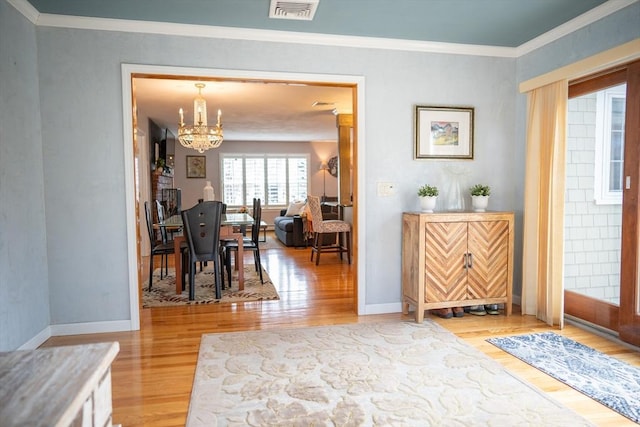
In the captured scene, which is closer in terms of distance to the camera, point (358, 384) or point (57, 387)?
point (57, 387)

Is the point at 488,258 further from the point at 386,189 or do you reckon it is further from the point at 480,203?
the point at 386,189

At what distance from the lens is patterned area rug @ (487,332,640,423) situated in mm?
2271

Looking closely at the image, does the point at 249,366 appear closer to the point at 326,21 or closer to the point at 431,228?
the point at 431,228

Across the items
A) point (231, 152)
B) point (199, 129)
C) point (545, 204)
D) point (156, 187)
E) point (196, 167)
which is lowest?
point (545, 204)

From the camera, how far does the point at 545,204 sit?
3.61 m

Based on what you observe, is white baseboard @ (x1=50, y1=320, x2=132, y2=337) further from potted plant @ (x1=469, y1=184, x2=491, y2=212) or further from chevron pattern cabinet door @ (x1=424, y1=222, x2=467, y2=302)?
potted plant @ (x1=469, y1=184, x2=491, y2=212)

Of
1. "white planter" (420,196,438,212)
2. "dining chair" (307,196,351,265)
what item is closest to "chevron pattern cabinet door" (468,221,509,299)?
"white planter" (420,196,438,212)

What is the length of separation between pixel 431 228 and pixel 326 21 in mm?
1867

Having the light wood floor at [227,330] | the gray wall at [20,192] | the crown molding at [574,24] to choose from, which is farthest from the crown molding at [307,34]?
the light wood floor at [227,330]

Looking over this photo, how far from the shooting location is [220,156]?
11297 millimetres

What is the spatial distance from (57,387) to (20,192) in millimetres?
2713

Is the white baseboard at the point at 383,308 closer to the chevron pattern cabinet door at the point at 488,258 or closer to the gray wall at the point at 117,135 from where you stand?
the gray wall at the point at 117,135

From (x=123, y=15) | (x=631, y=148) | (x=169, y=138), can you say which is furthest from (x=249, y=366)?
(x=169, y=138)

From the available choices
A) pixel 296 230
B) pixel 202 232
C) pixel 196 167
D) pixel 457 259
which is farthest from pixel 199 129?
pixel 196 167
